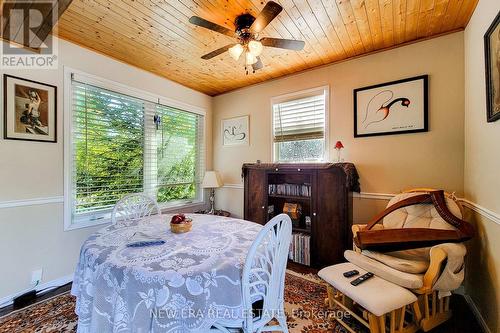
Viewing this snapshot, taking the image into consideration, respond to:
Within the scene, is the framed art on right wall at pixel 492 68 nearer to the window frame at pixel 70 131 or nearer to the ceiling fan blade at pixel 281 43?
the ceiling fan blade at pixel 281 43

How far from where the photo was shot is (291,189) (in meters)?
2.95

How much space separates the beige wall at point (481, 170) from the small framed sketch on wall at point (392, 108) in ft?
1.16

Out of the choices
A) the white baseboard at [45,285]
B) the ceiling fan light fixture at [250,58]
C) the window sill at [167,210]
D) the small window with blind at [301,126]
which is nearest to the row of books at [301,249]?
the small window with blind at [301,126]

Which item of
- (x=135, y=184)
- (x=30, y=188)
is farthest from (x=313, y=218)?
(x=30, y=188)

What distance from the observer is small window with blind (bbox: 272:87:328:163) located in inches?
119

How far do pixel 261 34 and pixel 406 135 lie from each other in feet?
6.15

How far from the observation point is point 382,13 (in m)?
1.96

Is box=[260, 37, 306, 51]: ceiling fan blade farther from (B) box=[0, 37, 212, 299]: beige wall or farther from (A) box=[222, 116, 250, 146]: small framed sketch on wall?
(B) box=[0, 37, 212, 299]: beige wall

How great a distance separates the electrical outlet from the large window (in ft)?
1.65

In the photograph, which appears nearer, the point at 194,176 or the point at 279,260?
the point at 279,260

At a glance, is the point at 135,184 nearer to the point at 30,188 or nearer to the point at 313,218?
the point at 30,188

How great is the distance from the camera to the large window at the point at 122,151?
249 cm

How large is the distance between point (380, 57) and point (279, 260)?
260 cm

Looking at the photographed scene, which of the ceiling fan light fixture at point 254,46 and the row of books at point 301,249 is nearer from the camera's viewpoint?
the ceiling fan light fixture at point 254,46
